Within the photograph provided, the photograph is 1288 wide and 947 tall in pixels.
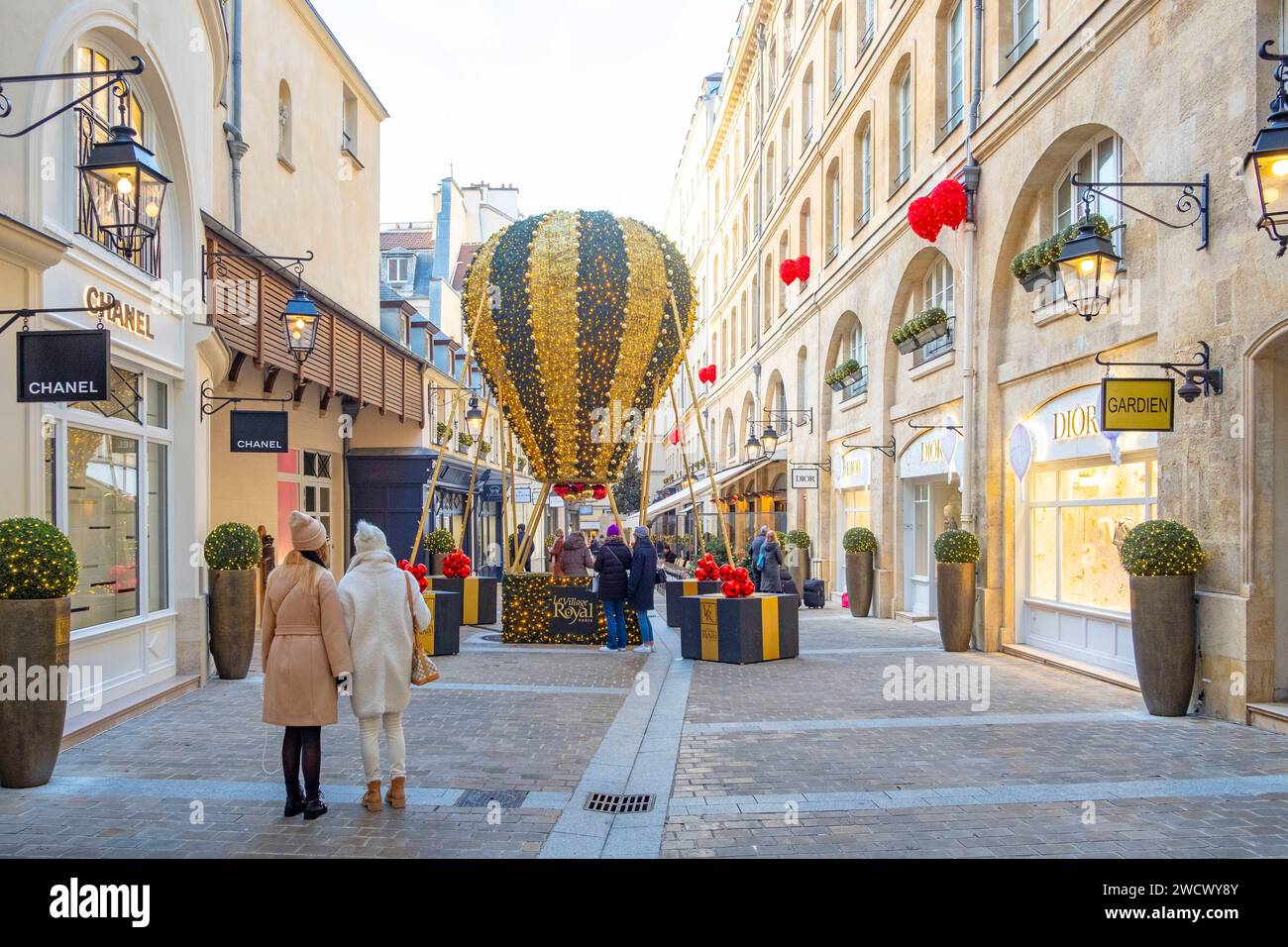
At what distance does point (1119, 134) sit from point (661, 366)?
6.04 metres

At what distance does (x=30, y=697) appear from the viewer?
5812 millimetres

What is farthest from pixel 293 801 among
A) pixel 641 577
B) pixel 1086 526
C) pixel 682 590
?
pixel 682 590

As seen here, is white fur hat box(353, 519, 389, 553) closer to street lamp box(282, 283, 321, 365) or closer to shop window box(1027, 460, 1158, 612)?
street lamp box(282, 283, 321, 365)

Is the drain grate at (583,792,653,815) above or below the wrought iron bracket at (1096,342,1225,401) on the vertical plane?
below

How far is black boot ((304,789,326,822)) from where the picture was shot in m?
5.27

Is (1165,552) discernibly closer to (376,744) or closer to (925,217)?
(376,744)

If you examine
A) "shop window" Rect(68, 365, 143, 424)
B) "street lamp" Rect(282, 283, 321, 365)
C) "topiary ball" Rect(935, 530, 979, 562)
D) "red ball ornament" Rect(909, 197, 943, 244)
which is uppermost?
"red ball ornament" Rect(909, 197, 943, 244)

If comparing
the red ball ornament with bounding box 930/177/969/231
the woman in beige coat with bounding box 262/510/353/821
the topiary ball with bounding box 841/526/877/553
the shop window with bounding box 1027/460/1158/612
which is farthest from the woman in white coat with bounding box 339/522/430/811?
the topiary ball with bounding box 841/526/877/553

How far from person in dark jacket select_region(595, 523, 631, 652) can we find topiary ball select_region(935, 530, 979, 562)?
4138 mm

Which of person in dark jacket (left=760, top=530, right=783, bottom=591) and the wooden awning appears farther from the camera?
person in dark jacket (left=760, top=530, right=783, bottom=591)

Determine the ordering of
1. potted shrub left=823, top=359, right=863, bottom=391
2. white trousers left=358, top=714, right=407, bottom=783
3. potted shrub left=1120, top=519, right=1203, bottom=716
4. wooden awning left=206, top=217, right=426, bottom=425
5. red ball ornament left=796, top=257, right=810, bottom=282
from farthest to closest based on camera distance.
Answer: red ball ornament left=796, top=257, right=810, bottom=282 < potted shrub left=823, top=359, right=863, bottom=391 < wooden awning left=206, top=217, right=426, bottom=425 < potted shrub left=1120, top=519, right=1203, bottom=716 < white trousers left=358, top=714, right=407, bottom=783

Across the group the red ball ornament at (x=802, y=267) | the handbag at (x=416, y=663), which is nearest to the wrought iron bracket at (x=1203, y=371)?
the handbag at (x=416, y=663)

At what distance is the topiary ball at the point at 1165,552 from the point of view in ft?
26.4

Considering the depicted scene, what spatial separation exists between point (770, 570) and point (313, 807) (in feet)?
39.8
